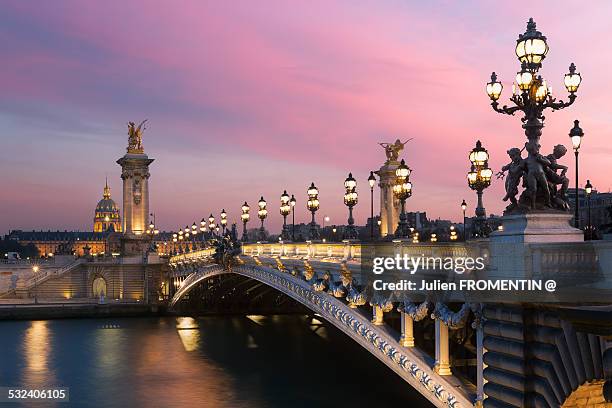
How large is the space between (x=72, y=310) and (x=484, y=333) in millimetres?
59589

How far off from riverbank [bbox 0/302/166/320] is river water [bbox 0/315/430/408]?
6.03 feet

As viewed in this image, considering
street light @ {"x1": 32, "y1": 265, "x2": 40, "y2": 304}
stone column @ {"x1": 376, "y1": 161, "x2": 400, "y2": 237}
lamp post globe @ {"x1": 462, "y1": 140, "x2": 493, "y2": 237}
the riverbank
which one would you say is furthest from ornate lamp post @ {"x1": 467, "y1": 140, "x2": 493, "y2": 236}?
street light @ {"x1": 32, "y1": 265, "x2": 40, "y2": 304}

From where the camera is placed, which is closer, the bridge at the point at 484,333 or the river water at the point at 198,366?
the bridge at the point at 484,333

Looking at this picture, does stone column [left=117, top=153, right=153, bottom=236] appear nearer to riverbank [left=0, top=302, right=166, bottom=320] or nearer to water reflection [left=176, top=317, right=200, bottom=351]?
riverbank [left=0, top=302, right=166, bottom=320]

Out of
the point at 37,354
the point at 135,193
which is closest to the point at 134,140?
the point at 135,193

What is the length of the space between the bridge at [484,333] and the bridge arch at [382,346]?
36 millimetres

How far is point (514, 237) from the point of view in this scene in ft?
48.4

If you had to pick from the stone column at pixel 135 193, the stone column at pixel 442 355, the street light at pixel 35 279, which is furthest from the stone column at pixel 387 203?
the stone column at pixel 442 355

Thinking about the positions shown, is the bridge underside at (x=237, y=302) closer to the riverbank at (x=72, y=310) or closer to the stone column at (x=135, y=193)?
the riverbank at (x=72, y=310)

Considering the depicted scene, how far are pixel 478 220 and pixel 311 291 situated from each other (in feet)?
38.3

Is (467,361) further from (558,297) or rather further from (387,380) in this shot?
(387,380)

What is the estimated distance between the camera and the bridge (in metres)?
13.1

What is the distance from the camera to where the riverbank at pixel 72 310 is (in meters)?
68.7

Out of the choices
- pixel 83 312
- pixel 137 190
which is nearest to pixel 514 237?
pixel 83 312
